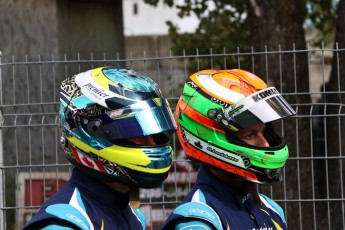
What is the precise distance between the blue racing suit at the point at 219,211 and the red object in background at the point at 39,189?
2.58 meters

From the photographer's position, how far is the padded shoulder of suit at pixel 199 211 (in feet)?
13.6

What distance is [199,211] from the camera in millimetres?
4184

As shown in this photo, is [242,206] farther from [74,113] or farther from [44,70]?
[44,70]

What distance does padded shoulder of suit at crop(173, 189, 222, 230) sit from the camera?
414 cm

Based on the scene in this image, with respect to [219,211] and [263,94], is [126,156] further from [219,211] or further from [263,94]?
[263,94]

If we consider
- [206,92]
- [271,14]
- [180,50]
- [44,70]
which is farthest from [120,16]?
[206,92]

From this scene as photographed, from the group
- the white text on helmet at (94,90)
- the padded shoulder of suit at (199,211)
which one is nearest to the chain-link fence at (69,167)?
the padded shoulder of suit at (199,211)

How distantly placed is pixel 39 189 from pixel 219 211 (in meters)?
2.99

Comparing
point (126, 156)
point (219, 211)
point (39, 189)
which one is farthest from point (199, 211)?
point (39, 189)

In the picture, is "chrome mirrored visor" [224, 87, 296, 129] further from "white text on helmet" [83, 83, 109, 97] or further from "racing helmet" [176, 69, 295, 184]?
"white text on helmet" [83, 83, 109, 97]

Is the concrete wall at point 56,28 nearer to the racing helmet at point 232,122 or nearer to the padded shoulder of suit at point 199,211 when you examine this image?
the racing helmet at point 232,122

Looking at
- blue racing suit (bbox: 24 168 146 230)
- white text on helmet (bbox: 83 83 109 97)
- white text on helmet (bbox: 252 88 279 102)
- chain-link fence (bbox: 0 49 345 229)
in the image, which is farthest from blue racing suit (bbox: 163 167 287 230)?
chain-link fence (bbox: 0 49 345 229)

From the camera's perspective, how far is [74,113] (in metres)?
4.02

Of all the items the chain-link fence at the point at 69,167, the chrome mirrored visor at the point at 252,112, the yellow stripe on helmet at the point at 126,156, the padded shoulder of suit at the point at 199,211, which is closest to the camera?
the yellow stripe on helmet at the point at 126,156
